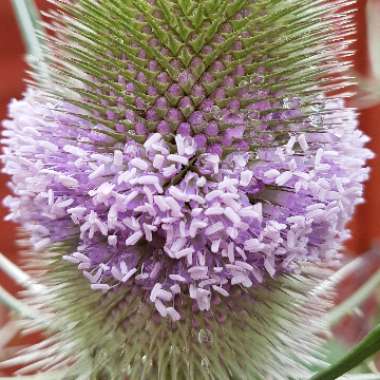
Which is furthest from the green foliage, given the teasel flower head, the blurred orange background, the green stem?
the blurred orange background

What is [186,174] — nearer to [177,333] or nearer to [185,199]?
[185,199]

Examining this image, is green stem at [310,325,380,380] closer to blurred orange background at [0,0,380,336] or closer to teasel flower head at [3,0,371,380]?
teasel flower head at [3,0,371,380]

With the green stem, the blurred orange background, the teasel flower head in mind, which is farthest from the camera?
the blurred orange background

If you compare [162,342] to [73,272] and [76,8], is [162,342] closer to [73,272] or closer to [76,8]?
[73,272]

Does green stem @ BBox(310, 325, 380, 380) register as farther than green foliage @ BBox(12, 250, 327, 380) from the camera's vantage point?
No

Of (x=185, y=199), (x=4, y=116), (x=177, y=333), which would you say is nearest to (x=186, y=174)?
(x=185, y=199)
